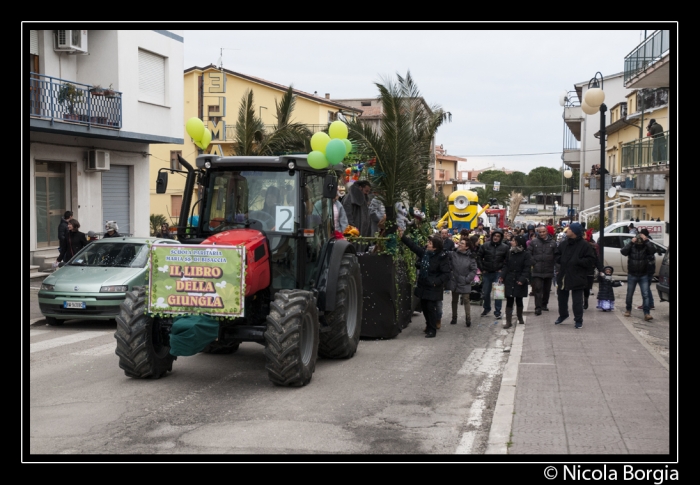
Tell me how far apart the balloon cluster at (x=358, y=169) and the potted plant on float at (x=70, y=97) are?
9067 millimetres

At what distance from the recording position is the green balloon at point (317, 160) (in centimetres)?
952

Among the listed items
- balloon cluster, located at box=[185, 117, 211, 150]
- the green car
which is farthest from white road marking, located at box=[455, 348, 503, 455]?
the green car

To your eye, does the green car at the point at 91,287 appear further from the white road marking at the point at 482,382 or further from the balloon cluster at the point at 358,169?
the white road marking at the point at 482,382

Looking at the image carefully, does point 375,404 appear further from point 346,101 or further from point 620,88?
point 346,101

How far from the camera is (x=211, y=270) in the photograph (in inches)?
325

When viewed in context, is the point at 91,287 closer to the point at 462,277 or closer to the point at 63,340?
the point at 63,340

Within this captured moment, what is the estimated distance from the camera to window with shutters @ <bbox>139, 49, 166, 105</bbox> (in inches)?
950

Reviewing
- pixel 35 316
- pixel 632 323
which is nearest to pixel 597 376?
pixel 632 323

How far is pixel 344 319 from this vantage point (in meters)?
10.2

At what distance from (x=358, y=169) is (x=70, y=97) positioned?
930 cm

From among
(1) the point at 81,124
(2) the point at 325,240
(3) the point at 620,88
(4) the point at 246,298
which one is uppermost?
(3) the point at 620,88

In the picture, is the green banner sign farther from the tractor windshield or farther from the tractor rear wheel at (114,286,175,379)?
the tractor windshield

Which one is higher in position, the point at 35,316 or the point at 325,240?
the point at 325,240

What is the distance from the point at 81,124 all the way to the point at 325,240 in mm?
12719
